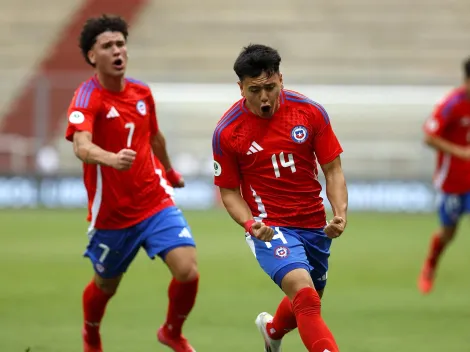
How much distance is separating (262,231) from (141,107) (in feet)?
6.24

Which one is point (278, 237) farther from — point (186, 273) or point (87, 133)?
point (87, 133)

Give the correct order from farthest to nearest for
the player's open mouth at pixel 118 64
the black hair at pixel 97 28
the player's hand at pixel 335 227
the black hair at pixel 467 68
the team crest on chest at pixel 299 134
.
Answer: the black hair at pixel 467 68
the black hair at pixel 97 28
the player's open mouth at pixel 118 64
the team crest on chest at pixel 299 134
the player's hand at pixel 335 227

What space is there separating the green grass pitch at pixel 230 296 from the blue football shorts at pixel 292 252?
4.17 feet

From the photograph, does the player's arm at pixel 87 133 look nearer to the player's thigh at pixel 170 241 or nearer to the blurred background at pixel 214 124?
the player's thigh at pixel 170 241

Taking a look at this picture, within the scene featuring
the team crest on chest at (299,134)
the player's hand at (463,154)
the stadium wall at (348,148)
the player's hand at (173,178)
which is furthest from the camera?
the stadium wall at (348,148)

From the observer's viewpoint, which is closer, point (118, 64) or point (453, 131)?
point (118, 64)

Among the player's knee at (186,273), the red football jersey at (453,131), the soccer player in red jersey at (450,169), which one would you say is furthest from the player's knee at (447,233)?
the player's knee at (186,273)

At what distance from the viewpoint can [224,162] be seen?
6188 millimetres

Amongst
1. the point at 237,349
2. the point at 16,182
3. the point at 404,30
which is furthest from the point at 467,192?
the point at 404,30

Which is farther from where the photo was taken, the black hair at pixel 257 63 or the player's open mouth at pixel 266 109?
the player's open mouth at pixel 266 109

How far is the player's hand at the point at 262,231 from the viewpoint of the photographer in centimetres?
568

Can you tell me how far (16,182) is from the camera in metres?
22.1

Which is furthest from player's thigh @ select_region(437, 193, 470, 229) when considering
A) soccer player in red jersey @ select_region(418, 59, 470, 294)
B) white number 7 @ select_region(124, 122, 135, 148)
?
white number 7 @ select_region(124, 122, 135, 148)

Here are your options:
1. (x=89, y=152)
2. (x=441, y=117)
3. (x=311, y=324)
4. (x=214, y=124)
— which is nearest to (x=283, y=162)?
(x=311, y=324)
